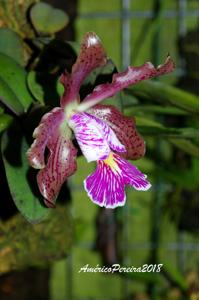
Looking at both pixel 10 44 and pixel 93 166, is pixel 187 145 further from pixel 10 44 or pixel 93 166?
pixel 93 166

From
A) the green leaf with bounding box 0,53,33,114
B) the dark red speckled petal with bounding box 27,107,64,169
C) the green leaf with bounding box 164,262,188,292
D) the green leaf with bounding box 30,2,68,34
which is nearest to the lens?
the dark red speckled petal with bounding box 27,107,64,169

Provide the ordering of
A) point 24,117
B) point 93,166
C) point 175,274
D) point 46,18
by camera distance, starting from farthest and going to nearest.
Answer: point 93,166
point 175,274
point 46,18
point 24,117

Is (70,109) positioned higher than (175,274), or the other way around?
(70,109)

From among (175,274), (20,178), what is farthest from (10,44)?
(175,274)

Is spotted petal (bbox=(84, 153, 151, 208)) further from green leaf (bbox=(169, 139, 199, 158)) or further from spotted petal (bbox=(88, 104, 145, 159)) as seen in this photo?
green leaf (bbox=(169, 139, 199, 158))

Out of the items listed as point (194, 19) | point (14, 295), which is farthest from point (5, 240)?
point (194, 19)

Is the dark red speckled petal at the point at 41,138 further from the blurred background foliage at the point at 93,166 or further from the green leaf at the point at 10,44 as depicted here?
the green leaf at the point at 10,44

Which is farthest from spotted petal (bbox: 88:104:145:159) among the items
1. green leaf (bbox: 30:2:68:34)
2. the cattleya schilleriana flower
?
green leaf (bbox: 30:2:68:34)

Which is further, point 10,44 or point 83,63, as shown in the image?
point 10,44

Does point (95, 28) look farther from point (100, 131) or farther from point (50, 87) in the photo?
point (100, 131)
